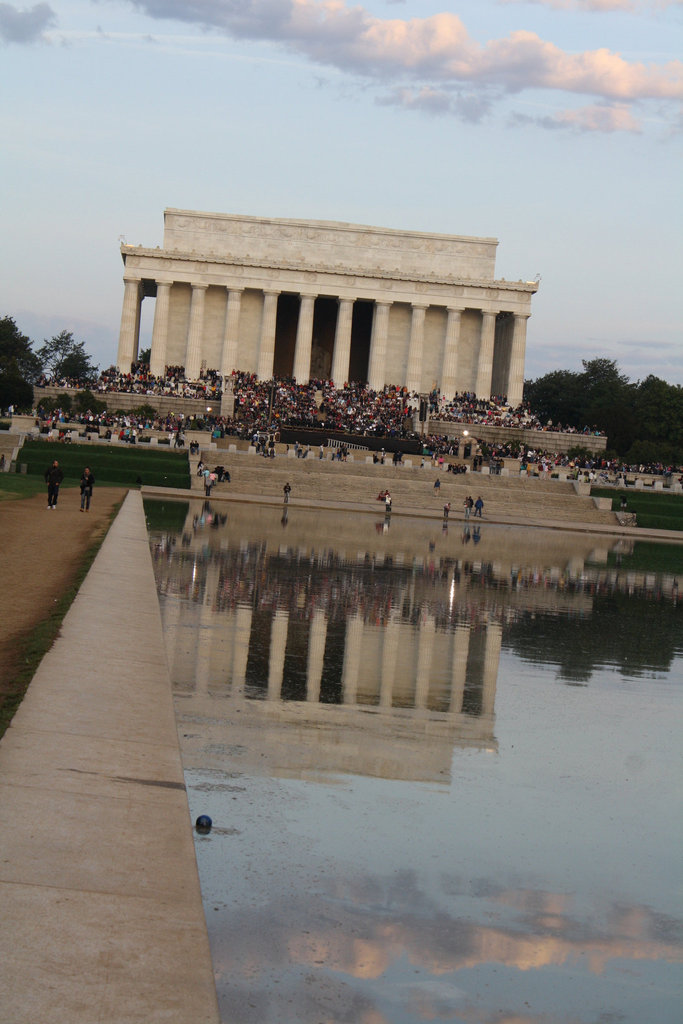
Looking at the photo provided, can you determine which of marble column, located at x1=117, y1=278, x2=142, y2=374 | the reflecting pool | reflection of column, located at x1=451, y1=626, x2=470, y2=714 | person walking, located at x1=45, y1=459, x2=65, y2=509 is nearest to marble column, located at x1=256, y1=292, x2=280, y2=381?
marble column, located at x1=117, y1=278, x2=142, y2=374

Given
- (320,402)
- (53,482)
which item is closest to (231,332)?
(320,402)

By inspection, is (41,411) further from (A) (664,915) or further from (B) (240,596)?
(A) (664,915)

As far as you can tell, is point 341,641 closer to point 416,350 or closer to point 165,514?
point 165,514

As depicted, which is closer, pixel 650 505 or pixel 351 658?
pixel 351 658

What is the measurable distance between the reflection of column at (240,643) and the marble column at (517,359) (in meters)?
85.5

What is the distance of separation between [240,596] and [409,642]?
13.9ft

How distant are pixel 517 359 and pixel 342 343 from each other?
1483cm

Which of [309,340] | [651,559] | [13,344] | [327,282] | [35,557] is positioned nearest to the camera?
[35,557]

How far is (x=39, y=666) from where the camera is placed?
12047mm

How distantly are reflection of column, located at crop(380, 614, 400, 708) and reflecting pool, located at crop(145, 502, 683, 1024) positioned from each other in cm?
6

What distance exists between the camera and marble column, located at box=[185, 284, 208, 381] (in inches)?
4067

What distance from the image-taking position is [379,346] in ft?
342

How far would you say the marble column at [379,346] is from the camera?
340ft

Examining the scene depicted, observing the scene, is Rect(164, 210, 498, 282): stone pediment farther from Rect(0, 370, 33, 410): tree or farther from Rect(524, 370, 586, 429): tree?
Rect(524, 370, 586, 429): tree
